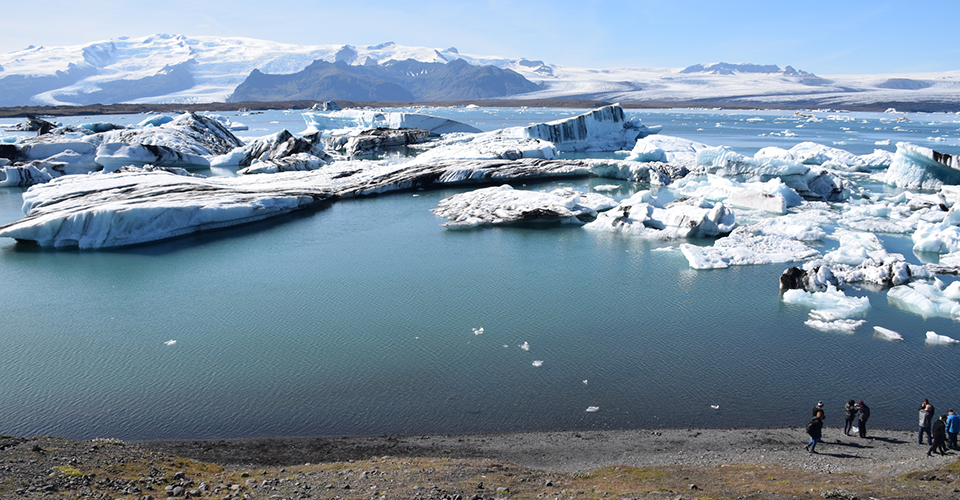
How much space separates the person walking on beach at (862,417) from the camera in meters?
7.07

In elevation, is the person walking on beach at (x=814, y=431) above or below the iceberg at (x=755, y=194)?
below

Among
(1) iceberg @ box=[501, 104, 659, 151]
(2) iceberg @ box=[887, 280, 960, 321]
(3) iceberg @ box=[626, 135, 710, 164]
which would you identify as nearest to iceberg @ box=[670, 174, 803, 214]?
(3) iceberg @ box=[626, 135, 710, 164]

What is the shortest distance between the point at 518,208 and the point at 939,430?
564 inches

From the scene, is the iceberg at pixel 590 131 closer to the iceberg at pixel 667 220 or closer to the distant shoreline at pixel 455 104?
the iceberg at pixel 667 220

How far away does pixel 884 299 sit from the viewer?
12211 millimetres

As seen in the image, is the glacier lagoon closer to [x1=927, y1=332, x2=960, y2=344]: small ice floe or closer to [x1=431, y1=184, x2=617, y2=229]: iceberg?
[x1=927, y1=332, x2=960, y2=344]: small ice floe

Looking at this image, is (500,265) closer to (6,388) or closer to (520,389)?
(520,389)

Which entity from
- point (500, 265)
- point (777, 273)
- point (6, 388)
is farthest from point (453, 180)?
point (6, 388)

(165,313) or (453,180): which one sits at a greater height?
(453,180)

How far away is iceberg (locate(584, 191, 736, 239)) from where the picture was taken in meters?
17.9

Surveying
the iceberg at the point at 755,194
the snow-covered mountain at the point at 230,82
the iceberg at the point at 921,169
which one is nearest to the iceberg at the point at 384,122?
the iceberg at the point at 755,194

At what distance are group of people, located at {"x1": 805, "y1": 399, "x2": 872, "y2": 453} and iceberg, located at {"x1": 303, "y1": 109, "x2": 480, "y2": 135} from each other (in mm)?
46585

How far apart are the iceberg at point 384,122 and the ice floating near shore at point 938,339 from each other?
44.4m

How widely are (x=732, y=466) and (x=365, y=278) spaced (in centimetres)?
954
